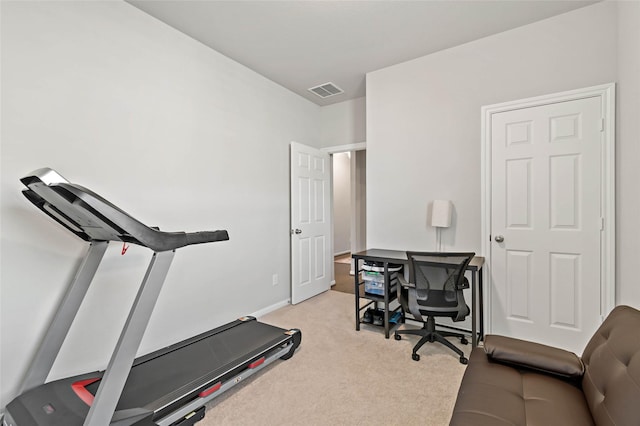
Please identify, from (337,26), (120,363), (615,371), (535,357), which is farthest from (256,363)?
(337,26)

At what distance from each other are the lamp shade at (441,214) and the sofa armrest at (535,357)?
4.73 feet

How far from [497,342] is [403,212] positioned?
1885mm

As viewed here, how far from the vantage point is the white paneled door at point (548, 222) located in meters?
2.44

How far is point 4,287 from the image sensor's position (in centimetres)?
176

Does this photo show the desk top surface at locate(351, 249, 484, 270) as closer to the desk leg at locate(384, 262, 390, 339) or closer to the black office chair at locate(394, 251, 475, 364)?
the desk leg at locate(384, 262, 390, 339)

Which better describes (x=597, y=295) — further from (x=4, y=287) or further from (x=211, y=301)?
(x=4, y=287)

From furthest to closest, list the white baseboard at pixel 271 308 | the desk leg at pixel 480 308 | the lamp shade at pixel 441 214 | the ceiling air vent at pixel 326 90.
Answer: the ceiling air vent at pixel 326 90
the white baseboard at pixel 271 308
the lamp shade at pixel 441 214
the desk leg at pixel 480 308

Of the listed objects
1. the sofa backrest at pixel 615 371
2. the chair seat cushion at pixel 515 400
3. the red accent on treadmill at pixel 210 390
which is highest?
the sofa backrest at pixel 615 371

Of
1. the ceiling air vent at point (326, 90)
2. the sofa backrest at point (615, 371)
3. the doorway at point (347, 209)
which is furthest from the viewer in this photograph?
the doorway at point (347, 209)

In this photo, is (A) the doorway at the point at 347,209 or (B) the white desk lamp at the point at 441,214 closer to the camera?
(B) the white desk lamp at the point at 441,214

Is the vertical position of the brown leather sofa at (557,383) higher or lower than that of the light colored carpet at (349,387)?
higher

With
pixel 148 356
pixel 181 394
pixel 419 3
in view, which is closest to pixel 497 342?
pixel 181 394

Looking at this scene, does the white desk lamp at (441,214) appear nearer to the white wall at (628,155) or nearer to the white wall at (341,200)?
the white wall at (628,155)

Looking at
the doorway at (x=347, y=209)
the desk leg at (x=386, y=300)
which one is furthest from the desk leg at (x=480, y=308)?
the doorway at (x=347, y=209)
